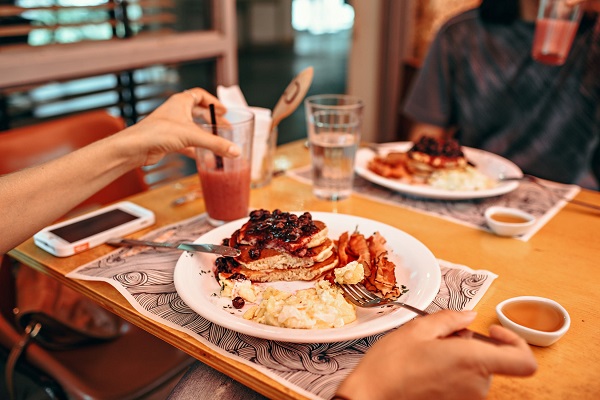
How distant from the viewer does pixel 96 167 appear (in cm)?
133

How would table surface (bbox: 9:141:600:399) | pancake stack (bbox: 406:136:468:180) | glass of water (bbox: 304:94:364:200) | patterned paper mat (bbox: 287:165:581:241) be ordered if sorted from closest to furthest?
table surface (bbox: 9:141:600:399), patterned paper mat (bbox: 287:165:581:241), glass of water (bbox: 304:94:364:200), pancake stack (bbox: 406:136:468:180)

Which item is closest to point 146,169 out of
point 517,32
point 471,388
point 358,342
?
point 517,32

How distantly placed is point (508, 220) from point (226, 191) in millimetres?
849

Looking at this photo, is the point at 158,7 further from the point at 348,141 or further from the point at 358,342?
the point at 358,342

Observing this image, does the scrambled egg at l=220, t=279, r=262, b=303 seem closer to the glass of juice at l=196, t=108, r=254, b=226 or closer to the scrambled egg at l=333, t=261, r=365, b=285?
the scrambled egg at l=333, t=261, r=365, b=285

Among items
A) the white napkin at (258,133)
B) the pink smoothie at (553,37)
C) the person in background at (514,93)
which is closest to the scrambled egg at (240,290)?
the white napkin at (258,133)

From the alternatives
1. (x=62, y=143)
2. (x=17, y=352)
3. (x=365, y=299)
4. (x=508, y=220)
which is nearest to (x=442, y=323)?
(x=365, y=299)

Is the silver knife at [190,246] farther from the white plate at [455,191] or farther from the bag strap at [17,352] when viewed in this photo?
the white plate at [455,191]

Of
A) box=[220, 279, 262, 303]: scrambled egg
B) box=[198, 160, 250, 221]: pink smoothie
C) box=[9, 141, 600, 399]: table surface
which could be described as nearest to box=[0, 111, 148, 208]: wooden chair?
box=[9, 141, 600, 399]: table surface

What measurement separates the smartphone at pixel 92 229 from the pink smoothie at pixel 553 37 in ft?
5.33

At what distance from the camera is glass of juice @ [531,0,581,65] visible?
2000mm

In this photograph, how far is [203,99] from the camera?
5.48 ft

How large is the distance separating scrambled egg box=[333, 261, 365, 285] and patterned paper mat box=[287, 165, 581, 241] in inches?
22.6

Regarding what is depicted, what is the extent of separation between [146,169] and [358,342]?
8.27 feet
